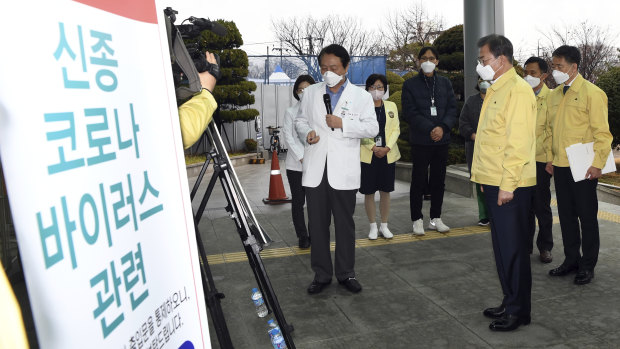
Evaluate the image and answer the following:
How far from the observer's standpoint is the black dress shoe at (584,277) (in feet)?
13.3

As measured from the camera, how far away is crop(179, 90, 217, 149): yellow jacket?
1771 mm

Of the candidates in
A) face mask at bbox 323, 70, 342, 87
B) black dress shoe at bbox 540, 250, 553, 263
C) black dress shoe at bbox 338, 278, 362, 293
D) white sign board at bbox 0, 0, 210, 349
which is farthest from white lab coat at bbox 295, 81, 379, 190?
white sign board at bbox 0, 0, 210, 349

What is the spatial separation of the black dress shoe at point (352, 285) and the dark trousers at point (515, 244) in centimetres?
112

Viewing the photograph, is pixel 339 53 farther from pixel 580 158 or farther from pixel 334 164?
pixel 580 158

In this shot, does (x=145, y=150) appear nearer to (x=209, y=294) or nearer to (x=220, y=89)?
(x=209, y=294)

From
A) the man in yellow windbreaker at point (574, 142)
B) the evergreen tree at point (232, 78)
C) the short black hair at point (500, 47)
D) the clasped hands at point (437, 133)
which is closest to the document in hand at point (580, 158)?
the man in yellow windbreaker at point (574, 142)

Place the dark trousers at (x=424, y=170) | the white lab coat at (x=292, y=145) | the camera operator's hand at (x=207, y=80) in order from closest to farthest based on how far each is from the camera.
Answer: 1. the camera operator's hand at (x=207, y=80)
2. the white lab coat at (x=292, y=145)
3. the dark trousers at (x=424, y=170)

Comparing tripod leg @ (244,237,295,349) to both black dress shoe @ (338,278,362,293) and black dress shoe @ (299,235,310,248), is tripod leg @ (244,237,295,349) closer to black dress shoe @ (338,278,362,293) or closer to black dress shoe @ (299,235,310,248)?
black dress shoe @ (338,278,362,293)

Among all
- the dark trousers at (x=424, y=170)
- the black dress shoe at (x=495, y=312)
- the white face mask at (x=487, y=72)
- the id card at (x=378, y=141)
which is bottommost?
the black dress shoe at (x=495, y=312)

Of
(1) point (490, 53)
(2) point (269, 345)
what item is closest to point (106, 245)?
(2) point (269, 345)

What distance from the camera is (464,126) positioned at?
19.2 feet

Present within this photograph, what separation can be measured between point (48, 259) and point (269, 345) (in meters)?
2.67

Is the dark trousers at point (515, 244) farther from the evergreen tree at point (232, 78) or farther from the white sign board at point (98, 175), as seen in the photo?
the evergreen tree at point (232, 78)

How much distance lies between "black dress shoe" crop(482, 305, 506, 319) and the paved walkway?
0.04 metres
